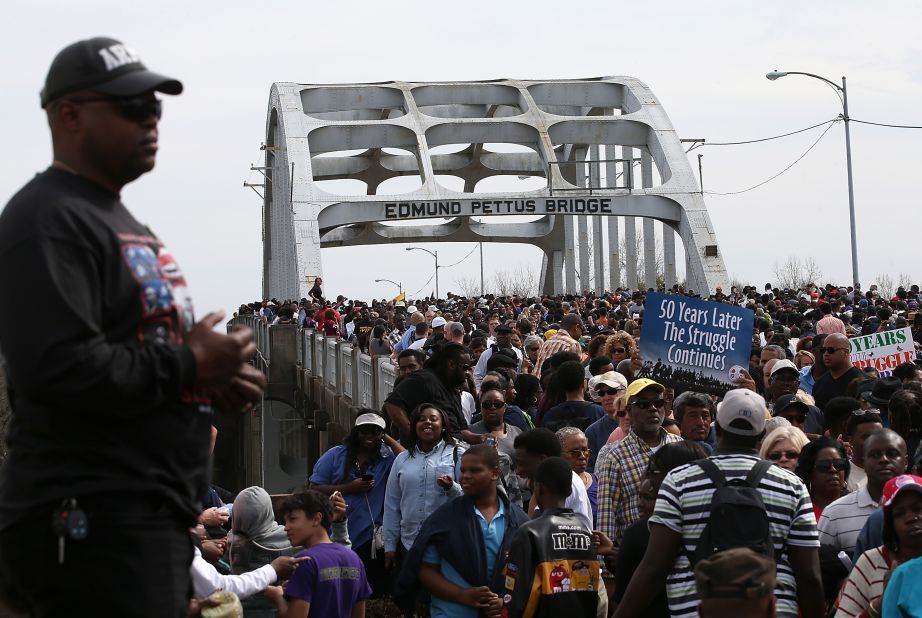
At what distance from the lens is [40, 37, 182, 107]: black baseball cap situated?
2.98 metres

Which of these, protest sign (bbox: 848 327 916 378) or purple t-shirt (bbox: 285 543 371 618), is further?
protest sign (bbox: 848 327 916 378)

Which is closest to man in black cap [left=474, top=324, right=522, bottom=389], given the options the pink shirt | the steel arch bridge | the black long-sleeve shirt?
the pink shirt

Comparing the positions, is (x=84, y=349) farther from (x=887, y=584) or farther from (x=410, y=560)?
(x=410, y=560)

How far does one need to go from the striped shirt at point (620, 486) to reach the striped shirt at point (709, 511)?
6.09ft

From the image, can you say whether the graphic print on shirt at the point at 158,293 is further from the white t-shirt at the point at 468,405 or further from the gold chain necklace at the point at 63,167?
the white t-shirt at the point at 468,405

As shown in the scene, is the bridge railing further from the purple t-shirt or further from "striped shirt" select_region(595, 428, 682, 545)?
the purple t-shirt

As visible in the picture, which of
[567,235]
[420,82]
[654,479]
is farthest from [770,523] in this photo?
[567,235]

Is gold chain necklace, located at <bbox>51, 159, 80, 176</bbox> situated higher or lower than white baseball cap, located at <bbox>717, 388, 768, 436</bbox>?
higher

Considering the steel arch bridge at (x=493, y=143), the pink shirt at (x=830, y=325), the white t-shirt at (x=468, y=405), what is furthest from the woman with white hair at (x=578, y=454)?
the steel arch bridge at (x=493, y=143)

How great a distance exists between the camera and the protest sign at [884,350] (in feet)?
43.3

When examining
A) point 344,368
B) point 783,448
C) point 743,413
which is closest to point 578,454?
point 783,448

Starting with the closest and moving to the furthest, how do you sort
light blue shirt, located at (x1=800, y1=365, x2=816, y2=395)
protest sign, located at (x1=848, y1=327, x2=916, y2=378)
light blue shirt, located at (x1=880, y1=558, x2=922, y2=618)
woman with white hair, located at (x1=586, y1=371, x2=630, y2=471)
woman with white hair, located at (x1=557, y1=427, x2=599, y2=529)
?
1. light blue shirt, located at (x1=880, y1=558, x2=922, y2=618)
2. woman with white hair, located at (x1=557, y1=427, x2=599, y2=529)
3. woman with white hair, located at (x1=586, y1=371, x2=630, y2=471)
4. light blue shirt, located at (x1=800, y1=365, x2=816, y2=395)
5. protest sign, located at (x1=848, y1=327, x2=916, y2=378)

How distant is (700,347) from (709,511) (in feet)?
20.1

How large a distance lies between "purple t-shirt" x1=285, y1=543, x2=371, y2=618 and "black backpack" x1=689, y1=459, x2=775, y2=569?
2.13 meters
